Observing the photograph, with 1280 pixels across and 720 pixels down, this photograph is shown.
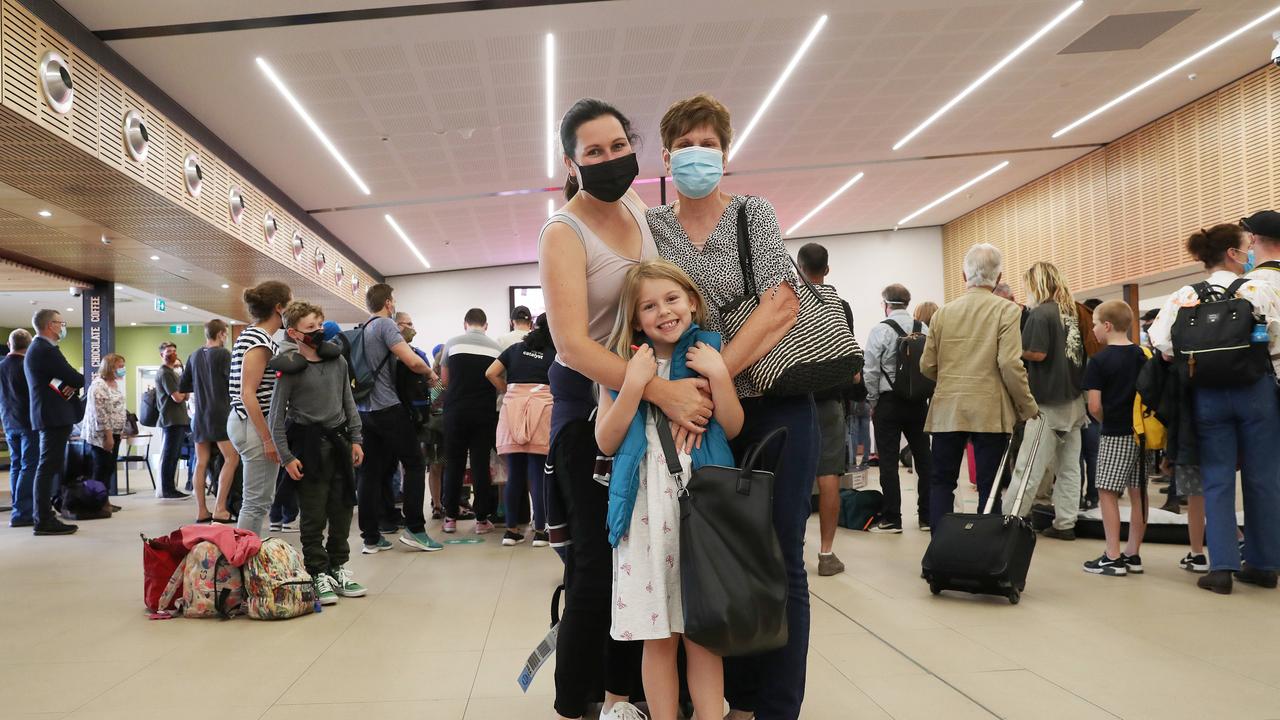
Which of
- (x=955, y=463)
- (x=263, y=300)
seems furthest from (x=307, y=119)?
(x=955, y=463)

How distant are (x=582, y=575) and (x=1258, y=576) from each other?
3.23 metres

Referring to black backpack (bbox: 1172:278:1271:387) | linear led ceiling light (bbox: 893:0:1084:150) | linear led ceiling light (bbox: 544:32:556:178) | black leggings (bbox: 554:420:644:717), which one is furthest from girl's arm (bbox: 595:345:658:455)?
linear led ceiling light (bbox: 893:0:1084:150)

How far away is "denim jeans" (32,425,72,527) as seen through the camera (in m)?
6.14

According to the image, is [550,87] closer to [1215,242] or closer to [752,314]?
[1215,242]

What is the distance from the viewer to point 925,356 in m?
4.07

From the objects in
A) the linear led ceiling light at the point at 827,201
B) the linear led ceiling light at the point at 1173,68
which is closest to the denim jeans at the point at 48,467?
the linear led ceiling light at the point at 827,201

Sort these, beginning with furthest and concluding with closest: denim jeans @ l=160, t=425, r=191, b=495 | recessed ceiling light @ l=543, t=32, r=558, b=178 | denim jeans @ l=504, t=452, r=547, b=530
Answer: denim jeans @ l=160, t=425, r=191, b=495 < recessed ceiling light @ l=543, t=32, r=558, b=178 < denim jeans @ l=504, t=452, r=547, b=530

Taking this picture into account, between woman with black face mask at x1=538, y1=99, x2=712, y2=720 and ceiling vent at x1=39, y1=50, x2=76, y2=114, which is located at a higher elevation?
ceiling vent at x1=39, y1=50, x2=76, y2=114

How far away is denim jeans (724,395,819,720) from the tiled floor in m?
0.45

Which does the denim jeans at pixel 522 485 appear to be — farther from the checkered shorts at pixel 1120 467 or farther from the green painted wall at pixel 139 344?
the green painted wall at pixel 139 344

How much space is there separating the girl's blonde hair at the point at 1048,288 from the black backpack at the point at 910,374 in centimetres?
70

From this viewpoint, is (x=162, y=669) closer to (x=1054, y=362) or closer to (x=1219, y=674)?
(x=1219, y=674)

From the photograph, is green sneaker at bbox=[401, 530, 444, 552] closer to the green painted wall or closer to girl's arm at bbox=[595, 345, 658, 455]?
girl's arm at bbox=[595, 345, 658, 455]

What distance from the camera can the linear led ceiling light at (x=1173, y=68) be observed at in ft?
24.9
